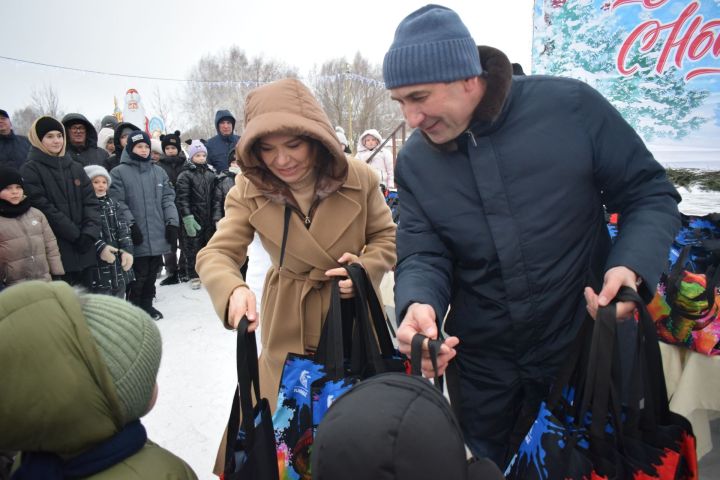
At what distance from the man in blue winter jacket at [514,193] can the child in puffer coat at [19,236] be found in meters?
3.34

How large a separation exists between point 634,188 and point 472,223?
1.52ft

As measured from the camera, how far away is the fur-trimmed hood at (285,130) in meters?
1.42

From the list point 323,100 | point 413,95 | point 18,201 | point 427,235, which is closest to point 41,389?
point 427,235

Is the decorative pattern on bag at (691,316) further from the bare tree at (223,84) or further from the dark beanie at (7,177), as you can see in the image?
the bare tree at (223,84)

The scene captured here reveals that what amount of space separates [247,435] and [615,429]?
894 mm

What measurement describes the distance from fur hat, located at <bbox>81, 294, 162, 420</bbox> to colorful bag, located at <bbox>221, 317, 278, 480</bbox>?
209 mm

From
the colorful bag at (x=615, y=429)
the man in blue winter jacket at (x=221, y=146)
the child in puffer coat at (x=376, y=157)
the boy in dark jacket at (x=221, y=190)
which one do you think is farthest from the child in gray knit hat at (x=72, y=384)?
the child in puffer coat at (x=376, y=157)

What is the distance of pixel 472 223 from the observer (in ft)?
4.14

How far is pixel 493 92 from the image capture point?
121cm

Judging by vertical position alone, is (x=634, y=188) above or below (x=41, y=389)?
above

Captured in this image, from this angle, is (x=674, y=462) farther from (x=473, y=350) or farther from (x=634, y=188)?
(x=634, y=188)

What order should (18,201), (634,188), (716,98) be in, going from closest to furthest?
1. (634,188)
2. (18,201)
3. (716,98)

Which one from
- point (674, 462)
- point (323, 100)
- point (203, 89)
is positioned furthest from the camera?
point (323, 100)

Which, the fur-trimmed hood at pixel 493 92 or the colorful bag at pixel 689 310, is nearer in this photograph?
the fur-trimmed hood at pixel 493 92
